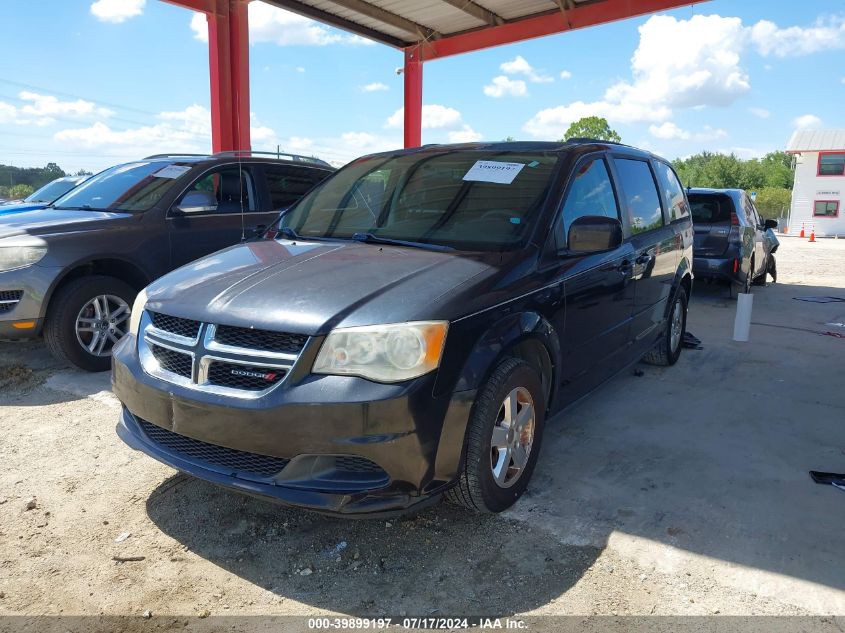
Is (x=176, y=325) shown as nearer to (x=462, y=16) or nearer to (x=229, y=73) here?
(x=229, y=73)

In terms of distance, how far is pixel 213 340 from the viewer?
2613 mm

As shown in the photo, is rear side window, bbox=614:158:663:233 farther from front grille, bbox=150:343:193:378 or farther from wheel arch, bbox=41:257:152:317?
wheel arch, bbox=41:257:152:317

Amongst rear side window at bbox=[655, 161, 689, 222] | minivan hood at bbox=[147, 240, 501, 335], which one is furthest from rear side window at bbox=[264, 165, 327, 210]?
rear side window at bbox=[655, 161, 689, 222]

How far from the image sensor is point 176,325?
279cm

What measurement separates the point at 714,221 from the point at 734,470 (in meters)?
6.76

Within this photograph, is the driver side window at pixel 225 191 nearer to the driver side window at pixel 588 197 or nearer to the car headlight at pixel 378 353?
the driver side window at pixel 588 197

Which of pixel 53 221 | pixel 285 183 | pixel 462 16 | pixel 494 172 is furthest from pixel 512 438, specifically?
pixel 462 16

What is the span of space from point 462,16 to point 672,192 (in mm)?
7941

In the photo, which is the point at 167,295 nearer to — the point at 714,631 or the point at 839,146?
the point at 714,631

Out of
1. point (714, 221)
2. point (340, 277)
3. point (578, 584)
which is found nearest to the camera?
point (578, 584)

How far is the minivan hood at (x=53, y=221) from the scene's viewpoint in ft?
16.2

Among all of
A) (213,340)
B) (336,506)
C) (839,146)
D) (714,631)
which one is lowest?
(714,631)

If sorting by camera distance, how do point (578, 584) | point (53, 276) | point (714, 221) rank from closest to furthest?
point (578, 584), point (53, 276), point (714, 221)

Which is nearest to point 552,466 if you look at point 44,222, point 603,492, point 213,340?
point 603,492
